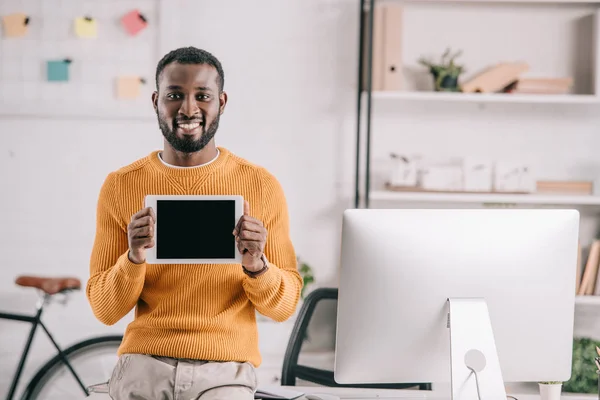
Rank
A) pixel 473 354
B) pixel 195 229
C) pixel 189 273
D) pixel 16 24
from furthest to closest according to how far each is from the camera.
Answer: pixel 16 24 → pixel 189 273 → pixel 195 229 → pixel 473 354

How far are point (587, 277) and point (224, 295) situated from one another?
1.90 meters

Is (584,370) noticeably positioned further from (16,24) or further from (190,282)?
(16,24)

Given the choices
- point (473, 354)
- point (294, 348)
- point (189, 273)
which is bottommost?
point (294, 348)

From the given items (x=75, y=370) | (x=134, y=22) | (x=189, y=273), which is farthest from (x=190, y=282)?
(x=134, y=22)

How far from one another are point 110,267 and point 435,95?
5.69 feet

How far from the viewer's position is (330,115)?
3008mm

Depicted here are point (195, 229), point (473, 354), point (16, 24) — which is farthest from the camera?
point (16, 24)

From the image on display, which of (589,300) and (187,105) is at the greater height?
(187,105)

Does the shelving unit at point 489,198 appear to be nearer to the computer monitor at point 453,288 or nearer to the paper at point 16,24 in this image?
the computer monitor at point 453,288

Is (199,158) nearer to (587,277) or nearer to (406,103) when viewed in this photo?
(406,103)

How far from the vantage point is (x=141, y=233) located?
1.32 m

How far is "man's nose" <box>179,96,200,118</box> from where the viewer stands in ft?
4.82

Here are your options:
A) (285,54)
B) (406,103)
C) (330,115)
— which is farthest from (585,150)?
(285,54)

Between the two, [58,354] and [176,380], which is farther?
[58,354]
